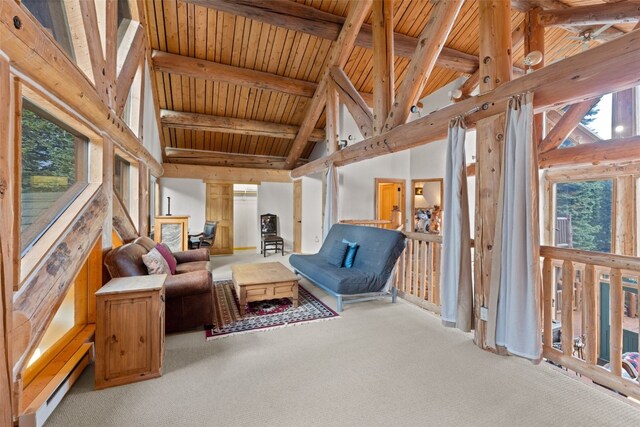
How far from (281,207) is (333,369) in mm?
5994

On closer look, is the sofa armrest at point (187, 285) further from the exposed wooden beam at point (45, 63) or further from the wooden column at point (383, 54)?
the wooden column at point (383, 54)

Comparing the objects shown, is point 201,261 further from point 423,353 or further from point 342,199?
point 342,199

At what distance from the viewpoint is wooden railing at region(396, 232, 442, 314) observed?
3.28 m

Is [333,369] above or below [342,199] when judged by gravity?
below

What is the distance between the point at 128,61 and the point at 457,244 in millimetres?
4139

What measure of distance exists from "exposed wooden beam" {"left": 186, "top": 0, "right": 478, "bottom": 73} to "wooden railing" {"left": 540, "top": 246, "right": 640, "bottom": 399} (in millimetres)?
4090

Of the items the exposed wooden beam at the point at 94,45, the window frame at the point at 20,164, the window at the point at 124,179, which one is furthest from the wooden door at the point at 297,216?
the exposed wooden beam at the point at 94,45

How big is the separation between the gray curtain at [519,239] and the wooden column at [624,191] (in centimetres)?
474

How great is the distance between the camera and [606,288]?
4.86 m

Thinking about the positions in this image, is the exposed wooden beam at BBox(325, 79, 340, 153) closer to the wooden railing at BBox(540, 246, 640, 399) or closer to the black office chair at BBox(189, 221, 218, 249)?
the black office chair at BBox(189, 221, 218, 249)

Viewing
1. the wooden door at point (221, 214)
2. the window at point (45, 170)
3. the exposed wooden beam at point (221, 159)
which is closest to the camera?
the window at point (45, 170)

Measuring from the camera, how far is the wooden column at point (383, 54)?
3.80m

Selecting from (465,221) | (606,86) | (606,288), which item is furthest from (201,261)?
(606,288)

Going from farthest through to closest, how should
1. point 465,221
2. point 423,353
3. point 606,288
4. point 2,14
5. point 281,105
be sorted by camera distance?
1. point 281,105
2. point 606,288
3. point 465,221
4. point 423,353
5. point 2,14
